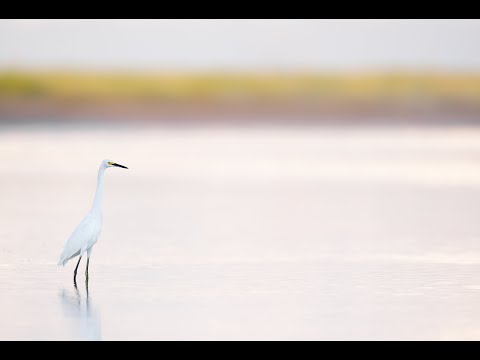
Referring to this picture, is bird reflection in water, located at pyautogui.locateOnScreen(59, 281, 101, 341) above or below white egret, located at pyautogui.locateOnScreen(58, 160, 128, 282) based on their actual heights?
below

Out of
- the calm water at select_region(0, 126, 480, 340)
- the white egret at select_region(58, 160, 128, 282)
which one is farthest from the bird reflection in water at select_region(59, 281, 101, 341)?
the white egret at select_region(58, 160, 128, 282)

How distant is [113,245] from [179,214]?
7.53ft

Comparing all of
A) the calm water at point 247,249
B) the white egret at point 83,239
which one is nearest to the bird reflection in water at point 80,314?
the calm water at point 247,249

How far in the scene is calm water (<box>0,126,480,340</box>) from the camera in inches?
247

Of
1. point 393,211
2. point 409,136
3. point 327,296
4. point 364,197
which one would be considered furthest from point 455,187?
point 409,136

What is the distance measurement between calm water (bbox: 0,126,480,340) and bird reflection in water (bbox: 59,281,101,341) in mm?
13

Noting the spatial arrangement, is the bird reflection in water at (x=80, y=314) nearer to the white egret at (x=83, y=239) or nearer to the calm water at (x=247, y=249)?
the calm water at (x=247, y=249)

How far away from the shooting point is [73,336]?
232 inches

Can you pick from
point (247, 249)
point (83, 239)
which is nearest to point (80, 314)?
point (83, 239)

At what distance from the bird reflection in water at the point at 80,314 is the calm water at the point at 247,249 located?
0.04ft

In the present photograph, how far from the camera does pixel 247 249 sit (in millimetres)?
8953

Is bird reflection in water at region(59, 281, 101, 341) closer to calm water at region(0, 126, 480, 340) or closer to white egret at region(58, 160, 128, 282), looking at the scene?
calm water at region(0, 126, 480, 340)
